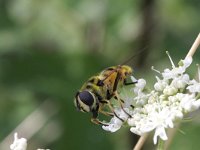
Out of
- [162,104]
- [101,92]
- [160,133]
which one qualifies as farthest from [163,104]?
[101,92]

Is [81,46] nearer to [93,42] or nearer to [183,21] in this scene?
[93,42]

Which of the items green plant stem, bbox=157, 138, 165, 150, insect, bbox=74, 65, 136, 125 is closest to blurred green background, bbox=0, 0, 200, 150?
insect, bbox=74, 65, 136, 125

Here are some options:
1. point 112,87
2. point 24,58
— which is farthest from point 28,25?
point 112,87

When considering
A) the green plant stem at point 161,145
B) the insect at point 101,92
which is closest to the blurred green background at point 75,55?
the insect at point 101,92

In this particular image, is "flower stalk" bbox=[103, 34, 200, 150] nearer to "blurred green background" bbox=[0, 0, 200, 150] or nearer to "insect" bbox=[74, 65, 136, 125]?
"insect" bbox=[74, 65, 136, 125]

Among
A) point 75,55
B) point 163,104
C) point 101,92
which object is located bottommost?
point 163,104

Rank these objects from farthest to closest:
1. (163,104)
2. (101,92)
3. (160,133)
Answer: (101,92)
(163,104)
(160,133)

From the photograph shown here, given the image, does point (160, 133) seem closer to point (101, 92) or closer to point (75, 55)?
point (101, 92)

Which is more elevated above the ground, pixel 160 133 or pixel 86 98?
pixel 86 98
